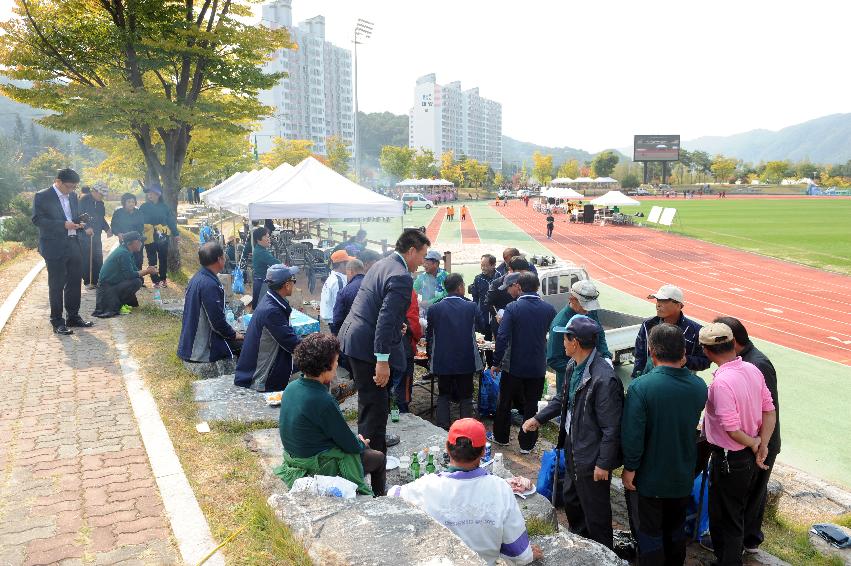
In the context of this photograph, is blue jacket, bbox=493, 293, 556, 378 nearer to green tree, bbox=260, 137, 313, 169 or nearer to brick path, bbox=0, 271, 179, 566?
brick path, bbox=0, 271, 179, 566

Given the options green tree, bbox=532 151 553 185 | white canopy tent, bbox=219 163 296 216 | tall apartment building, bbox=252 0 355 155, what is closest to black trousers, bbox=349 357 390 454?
white canopy tent, bbox=219 163 296 216

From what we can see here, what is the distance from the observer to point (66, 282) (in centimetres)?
823

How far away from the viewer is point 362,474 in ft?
12.3

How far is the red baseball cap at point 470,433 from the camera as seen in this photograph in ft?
9.42

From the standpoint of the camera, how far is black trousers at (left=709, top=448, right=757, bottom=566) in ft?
12.8

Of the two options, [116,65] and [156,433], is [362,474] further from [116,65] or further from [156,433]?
[116,65]

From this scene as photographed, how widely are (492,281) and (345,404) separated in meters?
3.57

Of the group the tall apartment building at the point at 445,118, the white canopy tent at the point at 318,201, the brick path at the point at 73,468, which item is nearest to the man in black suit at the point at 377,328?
the brick path at the point at 73,468

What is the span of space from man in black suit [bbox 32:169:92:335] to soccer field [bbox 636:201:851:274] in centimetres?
2360

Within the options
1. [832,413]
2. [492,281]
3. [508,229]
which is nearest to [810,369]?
[832,413]

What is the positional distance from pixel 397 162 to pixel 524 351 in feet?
279

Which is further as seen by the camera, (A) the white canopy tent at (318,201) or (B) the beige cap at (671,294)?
(A) the white canopy tent at (318,201)

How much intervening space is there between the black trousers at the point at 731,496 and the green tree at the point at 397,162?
8658cm

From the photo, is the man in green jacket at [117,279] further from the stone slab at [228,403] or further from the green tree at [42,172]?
the green tree at [42,172]
